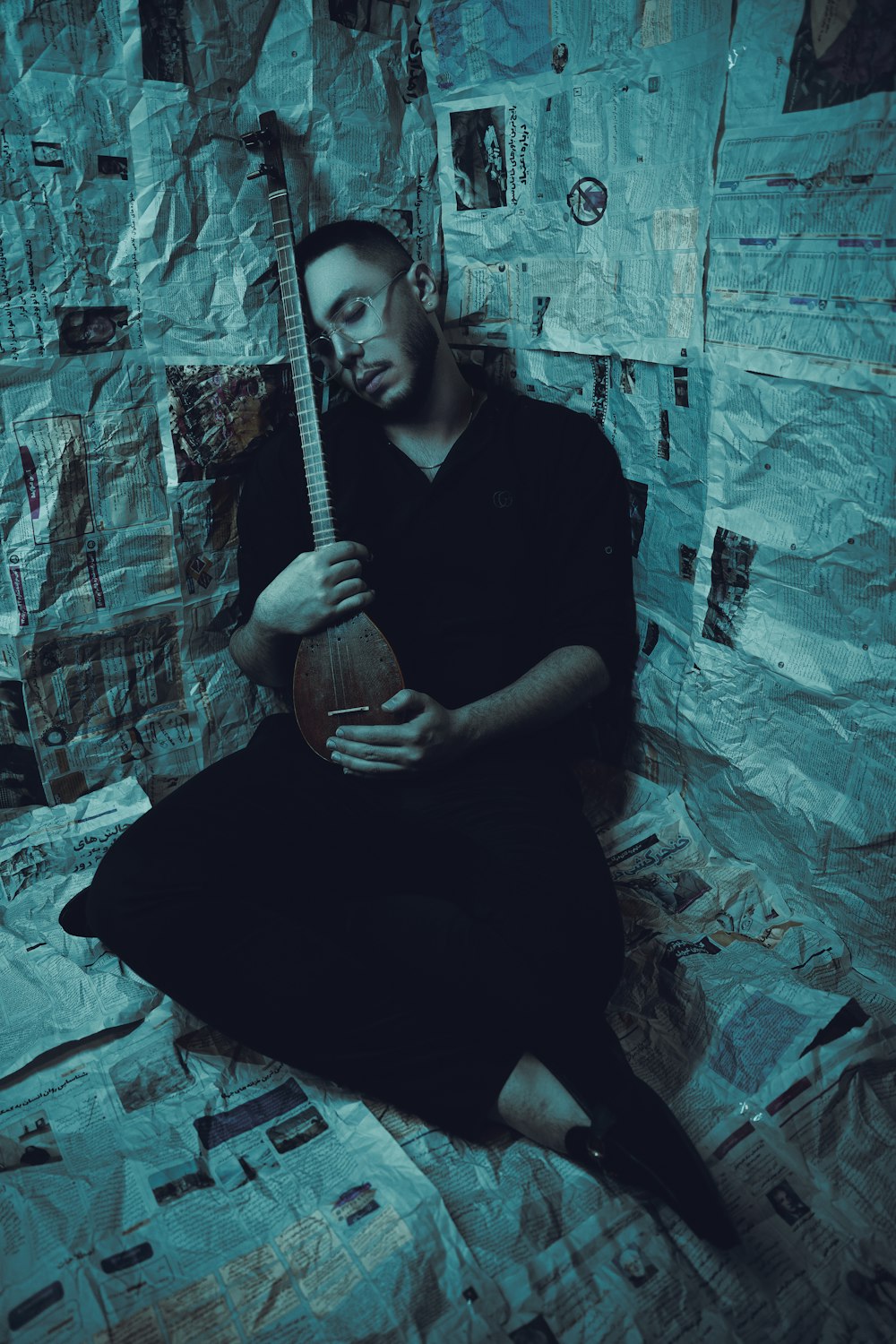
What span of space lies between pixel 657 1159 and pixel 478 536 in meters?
0.88

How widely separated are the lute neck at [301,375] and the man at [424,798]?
0.04 metres

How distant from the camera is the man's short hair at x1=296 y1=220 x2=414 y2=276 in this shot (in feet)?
4.48

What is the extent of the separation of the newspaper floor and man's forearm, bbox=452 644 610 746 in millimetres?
358

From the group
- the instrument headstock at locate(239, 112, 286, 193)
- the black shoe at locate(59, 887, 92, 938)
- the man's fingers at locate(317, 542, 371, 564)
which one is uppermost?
the instrument headstock at locate(239, 112, 286, 193)

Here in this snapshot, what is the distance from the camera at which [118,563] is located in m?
1.44

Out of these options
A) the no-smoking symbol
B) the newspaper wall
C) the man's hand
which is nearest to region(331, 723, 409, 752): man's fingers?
the man's hand

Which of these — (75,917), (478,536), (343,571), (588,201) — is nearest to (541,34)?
(588,201)

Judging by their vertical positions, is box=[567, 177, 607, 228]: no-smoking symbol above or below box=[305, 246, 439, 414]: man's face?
above

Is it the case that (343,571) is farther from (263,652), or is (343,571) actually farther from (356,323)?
(356,323)

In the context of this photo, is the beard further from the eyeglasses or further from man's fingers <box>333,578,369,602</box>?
man's fingers <box>333,578,369,602</box>

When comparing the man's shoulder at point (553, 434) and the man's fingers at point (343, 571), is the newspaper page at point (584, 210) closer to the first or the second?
the man's shoulder at point (553, 434)

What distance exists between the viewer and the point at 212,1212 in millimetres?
1012

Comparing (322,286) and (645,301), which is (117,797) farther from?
(645,301)

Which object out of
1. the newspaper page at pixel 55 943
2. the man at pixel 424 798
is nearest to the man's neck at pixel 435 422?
the man at pixel 424 798
